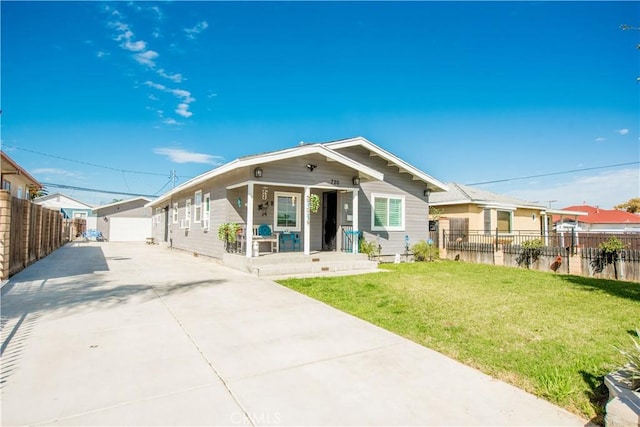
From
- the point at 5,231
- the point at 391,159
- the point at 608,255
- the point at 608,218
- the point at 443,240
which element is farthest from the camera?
the point at 608,218

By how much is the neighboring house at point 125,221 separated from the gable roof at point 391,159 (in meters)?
25.2

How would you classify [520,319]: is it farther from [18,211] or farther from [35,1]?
[35,1]

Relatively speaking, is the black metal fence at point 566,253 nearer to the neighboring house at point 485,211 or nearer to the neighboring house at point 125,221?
the neighboring house at point 485,211

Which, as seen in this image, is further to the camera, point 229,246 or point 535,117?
point 535,117

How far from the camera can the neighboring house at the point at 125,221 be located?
31.5 m

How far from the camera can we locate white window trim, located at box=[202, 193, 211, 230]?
1350cm

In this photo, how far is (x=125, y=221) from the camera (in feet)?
105

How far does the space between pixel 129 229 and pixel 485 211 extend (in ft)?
99.0

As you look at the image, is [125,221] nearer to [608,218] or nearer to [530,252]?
[530,252]

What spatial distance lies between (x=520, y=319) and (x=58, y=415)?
19.1 feet

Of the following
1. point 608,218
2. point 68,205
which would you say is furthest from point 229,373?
point 68,205

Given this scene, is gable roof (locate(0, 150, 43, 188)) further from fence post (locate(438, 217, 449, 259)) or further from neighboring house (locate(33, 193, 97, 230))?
neighboring house (locate(33, 193, 97, 230))

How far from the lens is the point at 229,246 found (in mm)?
11547

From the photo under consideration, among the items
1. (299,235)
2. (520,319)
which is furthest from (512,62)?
(520,319)
